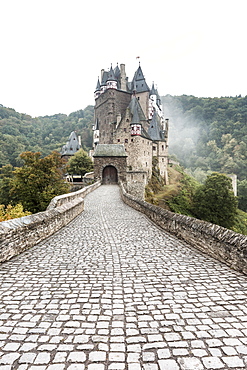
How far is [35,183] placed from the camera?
67.7 ft

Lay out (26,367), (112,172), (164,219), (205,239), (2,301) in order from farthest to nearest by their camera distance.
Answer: (112,172) → (164,219) → (205,239) → (2,301) → (26,367)

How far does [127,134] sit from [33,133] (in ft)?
282

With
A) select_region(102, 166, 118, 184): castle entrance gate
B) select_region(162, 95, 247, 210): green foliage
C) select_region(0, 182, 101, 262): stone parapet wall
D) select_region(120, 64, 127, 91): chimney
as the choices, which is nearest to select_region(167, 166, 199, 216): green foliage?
select_region(102, 166, 118, 184): castle entrance gate

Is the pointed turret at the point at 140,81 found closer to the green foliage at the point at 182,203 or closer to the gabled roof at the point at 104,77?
the gabled roof at the point at 104,77

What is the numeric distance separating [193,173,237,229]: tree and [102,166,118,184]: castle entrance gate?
12.6 m

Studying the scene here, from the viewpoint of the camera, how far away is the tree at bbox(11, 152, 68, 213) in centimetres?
2050

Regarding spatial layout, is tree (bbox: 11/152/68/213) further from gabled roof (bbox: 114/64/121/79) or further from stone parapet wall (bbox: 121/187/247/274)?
gabled roof (bbox: 114/64/121/79)

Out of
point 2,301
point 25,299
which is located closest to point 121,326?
point 25,299

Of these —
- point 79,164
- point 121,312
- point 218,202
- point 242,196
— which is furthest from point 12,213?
point 242,196

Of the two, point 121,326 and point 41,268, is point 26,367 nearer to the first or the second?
point 121,326

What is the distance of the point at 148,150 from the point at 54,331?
41.5 metres

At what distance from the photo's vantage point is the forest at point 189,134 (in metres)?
84.2

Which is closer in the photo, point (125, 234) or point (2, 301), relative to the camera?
point (2, 301)

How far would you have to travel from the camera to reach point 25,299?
3383mm
